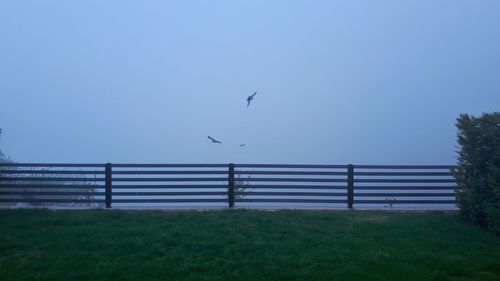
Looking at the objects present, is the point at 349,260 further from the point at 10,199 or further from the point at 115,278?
the point at 10,199

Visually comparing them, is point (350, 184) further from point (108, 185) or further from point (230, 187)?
point (108, 185)

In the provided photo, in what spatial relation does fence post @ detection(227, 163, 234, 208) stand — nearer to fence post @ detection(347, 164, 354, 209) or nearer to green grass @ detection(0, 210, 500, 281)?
green grass @ detection(0, 210, 500, 281)

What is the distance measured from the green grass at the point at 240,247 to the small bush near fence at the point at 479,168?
14.9 inches

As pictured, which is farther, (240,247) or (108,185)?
(108,185)

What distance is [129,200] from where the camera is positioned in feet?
46.7

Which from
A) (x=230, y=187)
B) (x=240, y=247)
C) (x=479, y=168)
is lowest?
(x=240, y=247)

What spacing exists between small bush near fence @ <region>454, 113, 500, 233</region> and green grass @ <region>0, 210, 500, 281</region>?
378 mm

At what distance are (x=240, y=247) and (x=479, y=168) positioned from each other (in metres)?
5.88

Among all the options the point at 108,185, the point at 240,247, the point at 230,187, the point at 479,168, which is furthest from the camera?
the point at 230,187

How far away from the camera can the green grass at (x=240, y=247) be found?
7527mm

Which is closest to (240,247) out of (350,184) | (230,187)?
(230,187)

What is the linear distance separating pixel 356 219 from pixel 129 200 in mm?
6214

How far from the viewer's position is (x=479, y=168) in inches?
445

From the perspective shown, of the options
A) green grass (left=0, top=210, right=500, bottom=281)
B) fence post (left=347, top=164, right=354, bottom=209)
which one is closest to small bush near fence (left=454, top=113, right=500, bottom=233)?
green grass (left=0, top=210, right=500, bottom=281)
